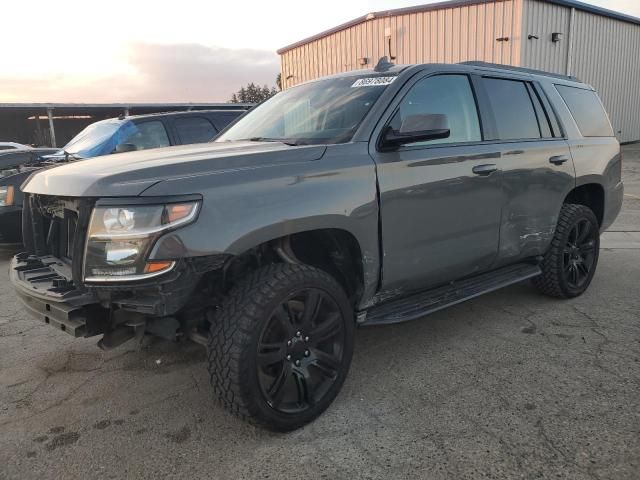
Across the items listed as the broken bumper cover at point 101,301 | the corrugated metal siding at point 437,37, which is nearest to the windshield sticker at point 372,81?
the broken bumper cover at point 101,301

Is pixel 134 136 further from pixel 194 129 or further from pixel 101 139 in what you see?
pixel 194 129

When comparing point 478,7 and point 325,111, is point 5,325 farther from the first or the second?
point 478,7

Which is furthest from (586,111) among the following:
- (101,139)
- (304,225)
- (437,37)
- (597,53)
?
(597,53)

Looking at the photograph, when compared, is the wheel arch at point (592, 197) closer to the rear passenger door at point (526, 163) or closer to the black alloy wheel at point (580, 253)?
the black alloy wheel at point (580, 253)

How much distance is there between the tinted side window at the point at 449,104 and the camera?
129 inches

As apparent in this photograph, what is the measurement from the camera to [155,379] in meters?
3.30

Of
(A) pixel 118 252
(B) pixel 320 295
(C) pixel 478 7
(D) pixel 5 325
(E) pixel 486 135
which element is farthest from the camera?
(C) pixel 478 7

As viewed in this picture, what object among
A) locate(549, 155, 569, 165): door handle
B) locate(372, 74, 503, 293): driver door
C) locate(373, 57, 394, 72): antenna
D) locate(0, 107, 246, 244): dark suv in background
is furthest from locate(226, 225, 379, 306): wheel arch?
locate(0, 107, 246, 244): dark suv in background

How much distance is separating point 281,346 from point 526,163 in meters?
2.39

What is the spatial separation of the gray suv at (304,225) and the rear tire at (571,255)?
236 millimetres

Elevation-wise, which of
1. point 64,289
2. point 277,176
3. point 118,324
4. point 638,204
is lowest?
point 638,204

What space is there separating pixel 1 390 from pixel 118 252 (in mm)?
1646

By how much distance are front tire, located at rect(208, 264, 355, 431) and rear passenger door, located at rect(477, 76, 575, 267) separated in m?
1.65

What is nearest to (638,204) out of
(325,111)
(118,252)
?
(325,111)
